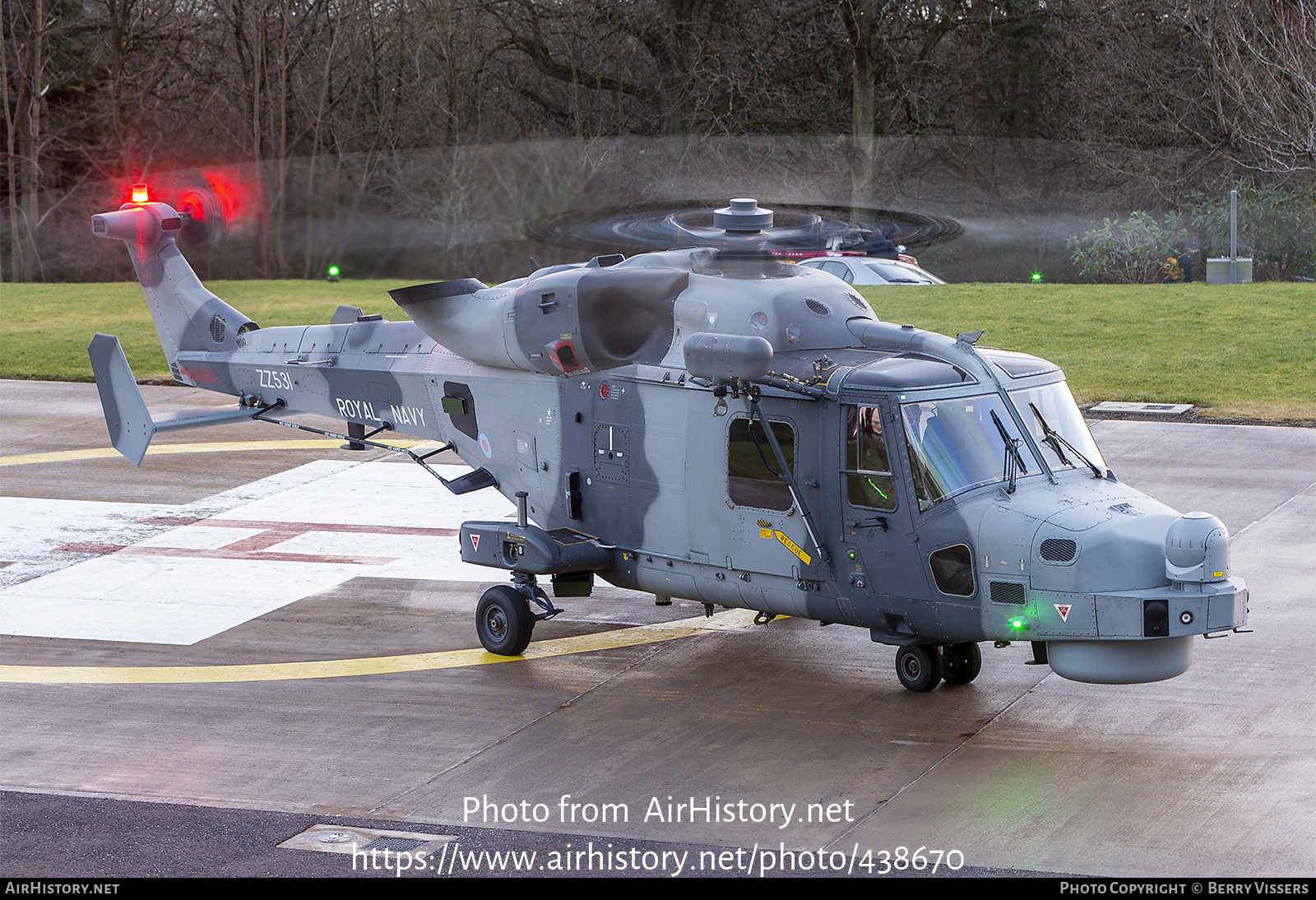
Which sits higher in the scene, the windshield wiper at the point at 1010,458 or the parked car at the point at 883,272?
the parked car at the point at 883,272

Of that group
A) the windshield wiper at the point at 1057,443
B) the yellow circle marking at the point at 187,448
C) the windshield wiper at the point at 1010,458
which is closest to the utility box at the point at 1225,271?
the yellow circle marking at the point at 187,448

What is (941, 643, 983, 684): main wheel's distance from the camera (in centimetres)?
1087

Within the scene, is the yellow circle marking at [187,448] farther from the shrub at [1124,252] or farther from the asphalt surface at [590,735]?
the shrub at [1124,252]

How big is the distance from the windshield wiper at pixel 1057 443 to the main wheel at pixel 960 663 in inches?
66.7

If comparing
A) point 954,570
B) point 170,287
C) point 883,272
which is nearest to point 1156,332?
point 883,272

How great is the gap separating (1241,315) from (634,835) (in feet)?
72.9

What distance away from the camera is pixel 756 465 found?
10.4 metres

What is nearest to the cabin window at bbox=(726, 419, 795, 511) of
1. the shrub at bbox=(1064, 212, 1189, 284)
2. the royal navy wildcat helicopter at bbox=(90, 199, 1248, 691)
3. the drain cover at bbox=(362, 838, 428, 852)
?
the royal navy wildcat helicopter at bbox=(90, 199, 1248, 691)

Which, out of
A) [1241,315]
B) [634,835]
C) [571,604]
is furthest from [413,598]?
[1241,315]

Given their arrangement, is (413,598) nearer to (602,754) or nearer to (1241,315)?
(602,754)

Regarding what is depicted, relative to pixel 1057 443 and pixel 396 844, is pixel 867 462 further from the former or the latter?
pixel 396 844

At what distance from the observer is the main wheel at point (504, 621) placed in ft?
38.7

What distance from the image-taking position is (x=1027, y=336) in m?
26.5

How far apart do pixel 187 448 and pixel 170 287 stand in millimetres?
5638
